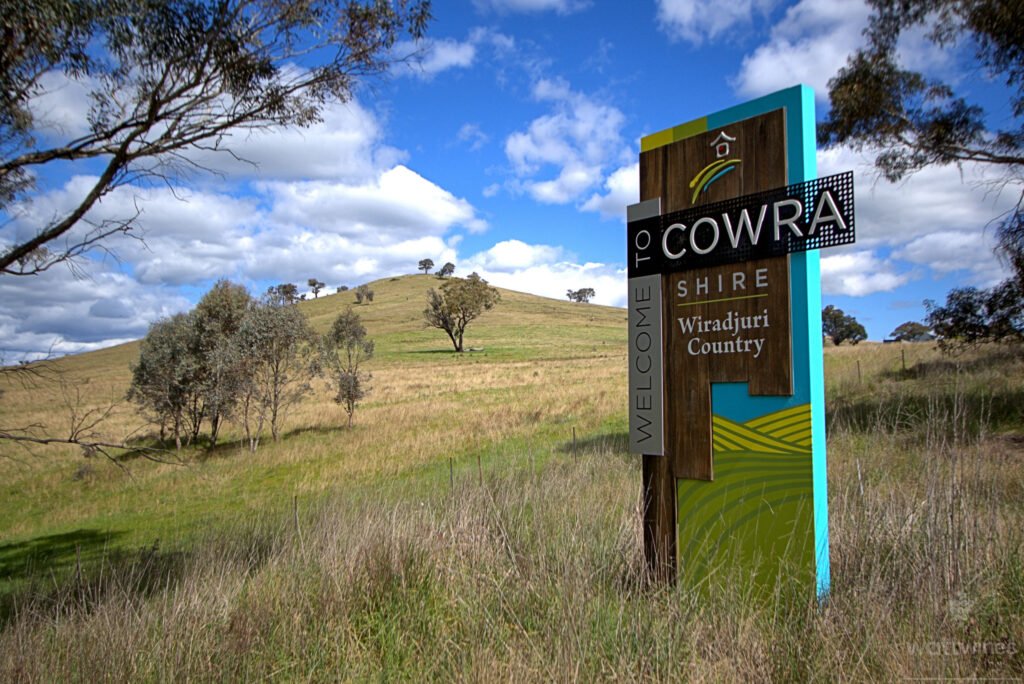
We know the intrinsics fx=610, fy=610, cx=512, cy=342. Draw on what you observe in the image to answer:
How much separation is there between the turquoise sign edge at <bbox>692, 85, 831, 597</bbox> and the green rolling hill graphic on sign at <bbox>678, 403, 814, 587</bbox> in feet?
0.20

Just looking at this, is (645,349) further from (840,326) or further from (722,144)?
(840,326)

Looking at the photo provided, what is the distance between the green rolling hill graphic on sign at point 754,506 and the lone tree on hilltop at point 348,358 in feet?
64.7

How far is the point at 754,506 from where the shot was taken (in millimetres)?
4047

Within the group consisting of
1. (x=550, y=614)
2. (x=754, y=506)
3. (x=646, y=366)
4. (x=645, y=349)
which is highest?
(x=645, y=349)

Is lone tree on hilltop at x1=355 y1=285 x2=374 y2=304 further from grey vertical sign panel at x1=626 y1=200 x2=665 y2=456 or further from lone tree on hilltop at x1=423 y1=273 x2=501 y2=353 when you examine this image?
grey vertical sign panel at x1=626 y1=200 x2=665 y2=456

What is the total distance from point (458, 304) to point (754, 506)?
6600cm

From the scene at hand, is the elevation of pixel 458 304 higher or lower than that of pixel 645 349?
higher

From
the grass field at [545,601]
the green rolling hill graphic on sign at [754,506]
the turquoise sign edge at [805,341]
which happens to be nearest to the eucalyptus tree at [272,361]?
the grass field at [545,601]

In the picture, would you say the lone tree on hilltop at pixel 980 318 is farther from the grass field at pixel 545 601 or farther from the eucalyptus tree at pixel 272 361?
the eucalyptus tree at pixel 272 361

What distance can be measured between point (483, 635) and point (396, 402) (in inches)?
1028

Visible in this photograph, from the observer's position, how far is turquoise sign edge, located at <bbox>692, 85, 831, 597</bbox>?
148 inches

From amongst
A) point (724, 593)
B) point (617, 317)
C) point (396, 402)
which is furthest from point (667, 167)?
point (617, 317)

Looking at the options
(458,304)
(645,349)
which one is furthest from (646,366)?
(458,304)

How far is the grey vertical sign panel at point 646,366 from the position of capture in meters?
4.64
